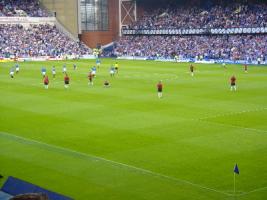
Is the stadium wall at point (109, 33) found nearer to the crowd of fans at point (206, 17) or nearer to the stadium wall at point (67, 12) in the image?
the stadium wall at point (67, 12)

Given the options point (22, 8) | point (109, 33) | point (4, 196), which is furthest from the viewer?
point (109, 33)

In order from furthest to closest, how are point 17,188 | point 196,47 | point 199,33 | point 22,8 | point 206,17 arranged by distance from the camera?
1. point 22,8
2. point 206,17
3. point 199,33
4. point 196,47
5. point 17,188

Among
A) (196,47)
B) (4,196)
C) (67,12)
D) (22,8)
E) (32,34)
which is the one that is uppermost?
(22,8)

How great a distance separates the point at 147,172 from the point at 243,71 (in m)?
42.1

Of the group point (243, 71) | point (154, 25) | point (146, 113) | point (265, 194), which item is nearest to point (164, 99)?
point (146, 113)

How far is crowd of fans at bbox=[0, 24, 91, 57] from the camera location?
82438 millimetres

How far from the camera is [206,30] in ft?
269

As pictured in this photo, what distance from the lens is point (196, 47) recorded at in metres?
81.6

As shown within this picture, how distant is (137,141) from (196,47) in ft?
201

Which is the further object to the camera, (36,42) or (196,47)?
(36,42)

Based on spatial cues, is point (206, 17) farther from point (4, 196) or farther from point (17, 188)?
point (4, 196)

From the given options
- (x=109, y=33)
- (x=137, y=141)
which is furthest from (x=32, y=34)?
(x=137, y=141)

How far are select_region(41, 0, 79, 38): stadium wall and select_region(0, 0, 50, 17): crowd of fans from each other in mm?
2117

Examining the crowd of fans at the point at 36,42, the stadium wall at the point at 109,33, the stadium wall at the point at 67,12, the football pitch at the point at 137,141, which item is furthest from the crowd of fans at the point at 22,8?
the football pitch at the point at 137,141
